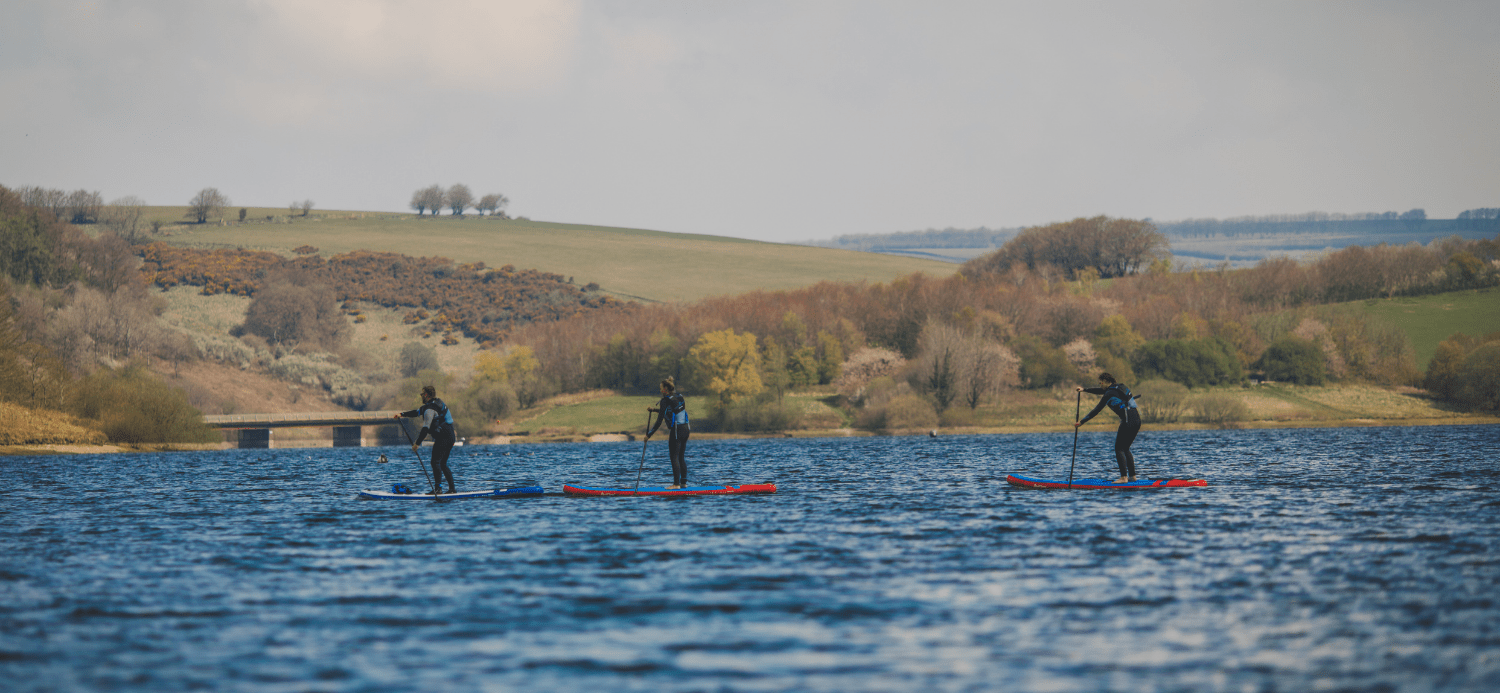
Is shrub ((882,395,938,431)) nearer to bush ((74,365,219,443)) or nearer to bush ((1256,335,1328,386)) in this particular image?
bush ((1256,335,1328,386))

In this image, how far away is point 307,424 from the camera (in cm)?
12725

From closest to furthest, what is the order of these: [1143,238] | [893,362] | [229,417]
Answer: [229,417] → [893,362] → [1143,238]

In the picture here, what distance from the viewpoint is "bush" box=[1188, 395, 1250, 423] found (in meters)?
112

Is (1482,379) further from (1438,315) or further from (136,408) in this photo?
(136,408)

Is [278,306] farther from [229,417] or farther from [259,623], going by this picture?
[259,623]

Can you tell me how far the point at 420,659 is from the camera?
1348 centimetres

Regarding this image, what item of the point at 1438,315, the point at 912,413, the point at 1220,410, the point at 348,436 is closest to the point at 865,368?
the point at 912,413

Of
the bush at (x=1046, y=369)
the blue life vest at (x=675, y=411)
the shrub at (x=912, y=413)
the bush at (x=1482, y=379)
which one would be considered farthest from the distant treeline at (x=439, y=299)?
the blue life vest at (x=675, y=411)

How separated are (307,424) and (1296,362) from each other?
10557 centimetres

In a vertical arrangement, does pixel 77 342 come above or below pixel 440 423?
below

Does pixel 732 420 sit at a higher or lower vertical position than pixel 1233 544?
lower

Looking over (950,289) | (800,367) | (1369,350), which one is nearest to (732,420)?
(800,367)

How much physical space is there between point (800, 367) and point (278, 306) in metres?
89.3

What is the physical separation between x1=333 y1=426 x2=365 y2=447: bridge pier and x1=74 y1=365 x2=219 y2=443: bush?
41.2m
